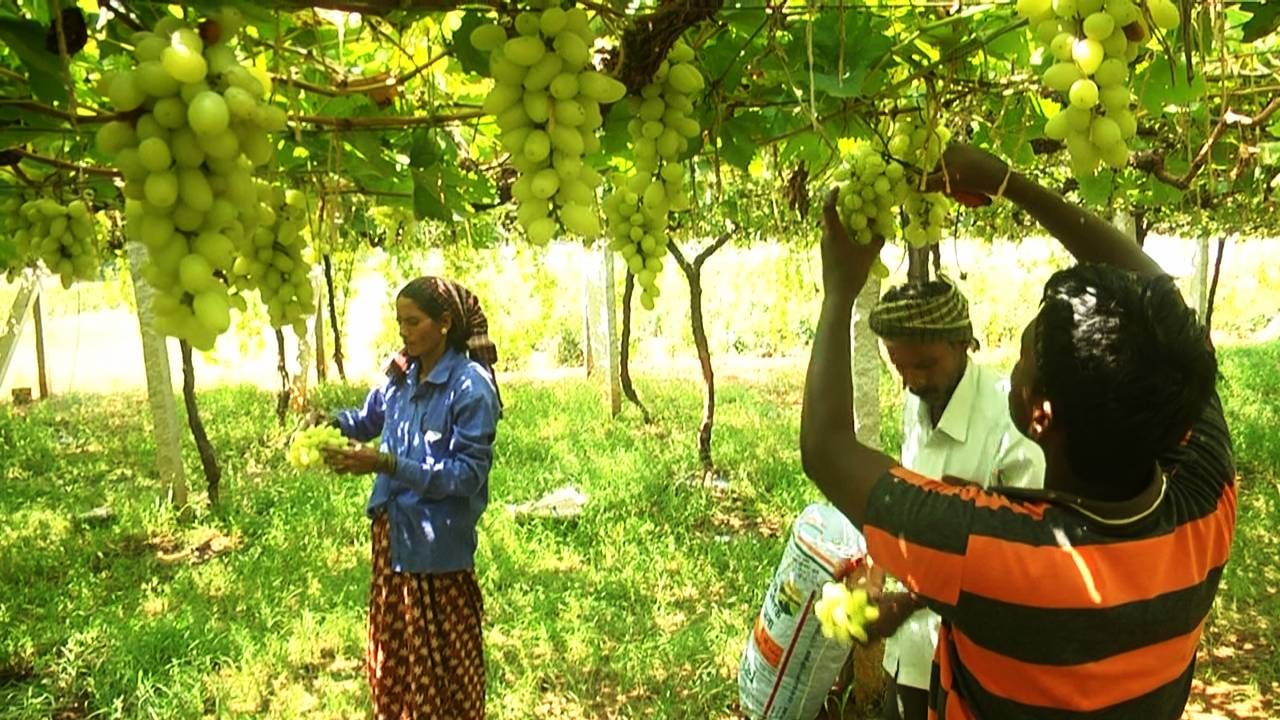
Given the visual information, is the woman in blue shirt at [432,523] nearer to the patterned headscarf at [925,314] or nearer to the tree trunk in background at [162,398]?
the patterned headscarf at [925,314]

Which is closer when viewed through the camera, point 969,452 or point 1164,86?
point 1164,86

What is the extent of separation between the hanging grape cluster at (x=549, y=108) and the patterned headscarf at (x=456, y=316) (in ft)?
5.75

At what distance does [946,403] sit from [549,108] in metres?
1.73

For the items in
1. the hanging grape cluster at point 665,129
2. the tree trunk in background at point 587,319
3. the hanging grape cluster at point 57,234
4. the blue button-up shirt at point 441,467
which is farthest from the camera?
the tree trunk in background at point 587,319

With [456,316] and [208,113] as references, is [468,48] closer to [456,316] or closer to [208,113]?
[208,113]

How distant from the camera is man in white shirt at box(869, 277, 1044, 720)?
2.32 metres

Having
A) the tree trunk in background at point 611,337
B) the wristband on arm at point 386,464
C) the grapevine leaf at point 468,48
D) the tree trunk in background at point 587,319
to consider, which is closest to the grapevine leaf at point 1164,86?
the grapevine leaf at point 468,48

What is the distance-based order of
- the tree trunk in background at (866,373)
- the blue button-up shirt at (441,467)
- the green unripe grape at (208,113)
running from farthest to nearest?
1. the tree trunk in background at (866,373)
2. the blue button-up shirt at (441,467)
3. the green unripe grape at (208,113)

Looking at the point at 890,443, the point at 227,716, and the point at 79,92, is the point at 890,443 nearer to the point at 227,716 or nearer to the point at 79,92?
the point at 227,716

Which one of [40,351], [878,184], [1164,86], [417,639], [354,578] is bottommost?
[354,578]

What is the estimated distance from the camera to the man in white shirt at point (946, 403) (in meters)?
2.32

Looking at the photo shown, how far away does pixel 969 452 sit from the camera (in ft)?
7.80

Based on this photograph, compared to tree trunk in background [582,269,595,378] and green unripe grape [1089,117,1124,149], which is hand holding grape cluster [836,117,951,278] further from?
tree trunk in background [582,269,595,378]

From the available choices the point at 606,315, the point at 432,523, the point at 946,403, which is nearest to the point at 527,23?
the point at 946,403
